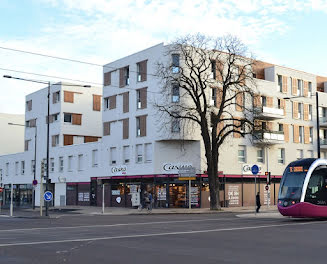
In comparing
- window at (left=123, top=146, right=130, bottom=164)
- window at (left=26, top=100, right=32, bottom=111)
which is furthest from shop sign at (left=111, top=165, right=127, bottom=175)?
window at (left=26, top=100, right=32, bottom=111)

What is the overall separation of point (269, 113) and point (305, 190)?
27.8 m

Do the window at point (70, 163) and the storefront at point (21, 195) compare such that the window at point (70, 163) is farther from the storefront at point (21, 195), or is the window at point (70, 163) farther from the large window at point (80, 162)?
the storefront at point (21, 195)

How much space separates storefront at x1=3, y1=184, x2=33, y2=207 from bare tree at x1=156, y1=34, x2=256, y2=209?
91.9 ft

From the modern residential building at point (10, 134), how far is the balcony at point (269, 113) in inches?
1818

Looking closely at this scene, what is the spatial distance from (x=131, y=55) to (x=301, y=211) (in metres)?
31.3

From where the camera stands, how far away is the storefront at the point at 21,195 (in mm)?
67625

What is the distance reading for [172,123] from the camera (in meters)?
45.7

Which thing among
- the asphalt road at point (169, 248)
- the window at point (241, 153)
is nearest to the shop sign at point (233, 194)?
the window at point (241, 153)

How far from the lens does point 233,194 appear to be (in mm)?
50656

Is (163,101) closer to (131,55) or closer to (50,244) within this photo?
(131,55)

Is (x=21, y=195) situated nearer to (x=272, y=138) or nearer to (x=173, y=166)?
(x=173, y=166)

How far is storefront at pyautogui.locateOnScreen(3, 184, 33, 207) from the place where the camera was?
67.6 m

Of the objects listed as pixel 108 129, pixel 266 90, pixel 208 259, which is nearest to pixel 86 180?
pixel 108 129

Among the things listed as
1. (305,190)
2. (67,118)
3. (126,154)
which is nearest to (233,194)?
(126,154)
